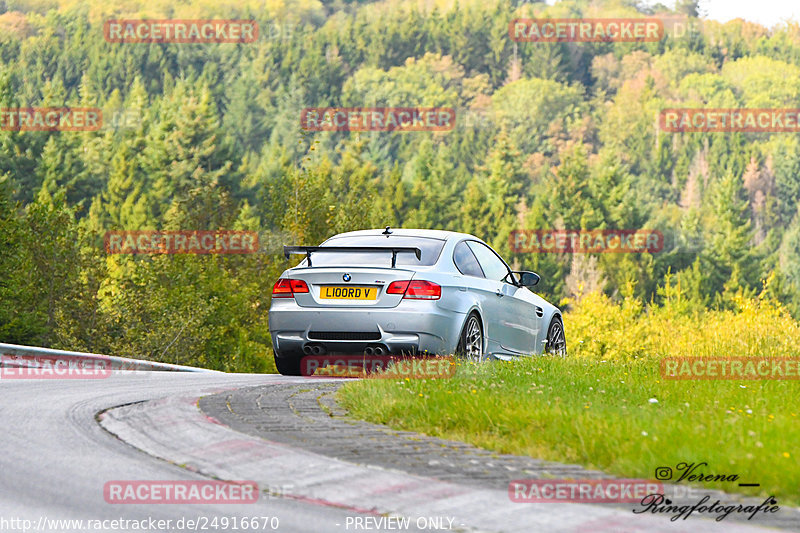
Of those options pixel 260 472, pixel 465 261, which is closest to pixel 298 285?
pixel 465 261

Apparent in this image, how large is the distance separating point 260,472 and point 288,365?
22.3 feet

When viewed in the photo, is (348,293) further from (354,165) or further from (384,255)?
(354,165)

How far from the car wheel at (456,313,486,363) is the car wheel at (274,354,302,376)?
1.87 meters

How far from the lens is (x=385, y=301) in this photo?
1234 centimetres

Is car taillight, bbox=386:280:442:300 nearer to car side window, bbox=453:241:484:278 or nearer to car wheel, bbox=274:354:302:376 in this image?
car side window, bbox=453:241:484:278

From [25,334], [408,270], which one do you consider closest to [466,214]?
[25,334]

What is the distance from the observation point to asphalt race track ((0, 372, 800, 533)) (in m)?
5.61

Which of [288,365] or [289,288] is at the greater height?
[289,288]

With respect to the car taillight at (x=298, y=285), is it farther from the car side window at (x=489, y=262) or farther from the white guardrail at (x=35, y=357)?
the white guardrail at (x=35, y=357)

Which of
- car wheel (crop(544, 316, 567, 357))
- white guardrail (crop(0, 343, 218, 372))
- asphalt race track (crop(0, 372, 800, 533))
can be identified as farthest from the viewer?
car wheel (crop(544, 316, 567, 357))

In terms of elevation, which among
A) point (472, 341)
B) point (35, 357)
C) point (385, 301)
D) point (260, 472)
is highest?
point (385, 301)

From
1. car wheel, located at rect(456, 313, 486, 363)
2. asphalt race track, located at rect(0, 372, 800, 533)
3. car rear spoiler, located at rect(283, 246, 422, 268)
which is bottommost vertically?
car wheel, located at rect(456, 313, 486, 363)

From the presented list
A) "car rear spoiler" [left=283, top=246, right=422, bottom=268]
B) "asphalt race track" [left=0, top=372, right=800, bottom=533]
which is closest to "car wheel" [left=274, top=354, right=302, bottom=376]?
"car rear spoiler" [left=283, top=246, right=422, bottom=268]

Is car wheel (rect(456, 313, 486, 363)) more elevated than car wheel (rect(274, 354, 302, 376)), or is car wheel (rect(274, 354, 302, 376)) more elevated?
car wheel (rect(456, 313, 486, 363))
